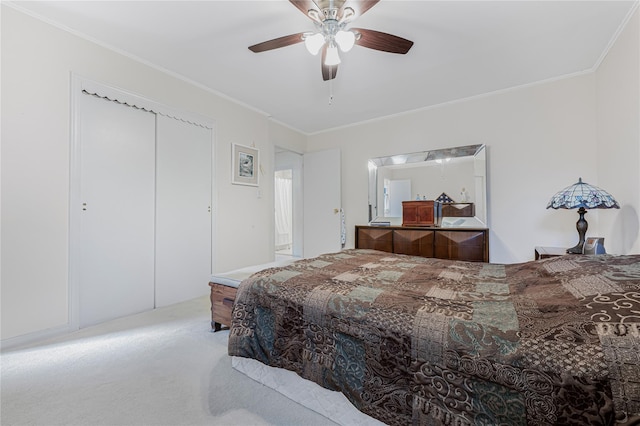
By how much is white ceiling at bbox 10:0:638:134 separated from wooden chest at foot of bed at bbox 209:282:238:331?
2.12m

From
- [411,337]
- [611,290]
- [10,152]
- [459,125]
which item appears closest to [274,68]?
[10,152]

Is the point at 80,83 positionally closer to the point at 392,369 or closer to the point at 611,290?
the point at 392,369

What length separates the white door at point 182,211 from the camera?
290 centimetres

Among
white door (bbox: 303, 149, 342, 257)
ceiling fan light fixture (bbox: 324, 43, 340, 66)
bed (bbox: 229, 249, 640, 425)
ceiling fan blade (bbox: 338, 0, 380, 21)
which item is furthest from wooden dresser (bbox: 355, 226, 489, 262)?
ceiling fan blade (bbox: 338, 0, 380, 21)

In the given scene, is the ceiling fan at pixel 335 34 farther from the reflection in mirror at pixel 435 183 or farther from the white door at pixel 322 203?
the white door at pixel 322 203

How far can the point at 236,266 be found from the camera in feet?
12.0

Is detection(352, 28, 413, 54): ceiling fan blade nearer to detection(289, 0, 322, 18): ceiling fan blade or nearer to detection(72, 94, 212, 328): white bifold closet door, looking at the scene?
detection(289, 0, 322, 18): ceiling fan blade

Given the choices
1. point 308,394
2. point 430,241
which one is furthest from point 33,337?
point 430,241

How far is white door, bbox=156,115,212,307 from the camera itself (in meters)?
2.90

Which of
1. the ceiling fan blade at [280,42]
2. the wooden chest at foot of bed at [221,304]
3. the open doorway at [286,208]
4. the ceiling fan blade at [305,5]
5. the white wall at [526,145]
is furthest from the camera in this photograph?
the open doorway at [286,208]

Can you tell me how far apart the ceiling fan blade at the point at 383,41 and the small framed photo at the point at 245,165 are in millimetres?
2274

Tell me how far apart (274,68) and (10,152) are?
2250mm

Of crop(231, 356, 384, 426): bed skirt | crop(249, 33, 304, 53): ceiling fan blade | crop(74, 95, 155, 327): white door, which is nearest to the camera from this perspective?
crop(231, 356, 384, 426): bed skirt

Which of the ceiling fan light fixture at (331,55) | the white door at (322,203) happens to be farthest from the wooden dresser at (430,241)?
the ceiling fan light fixture at (331,55)
